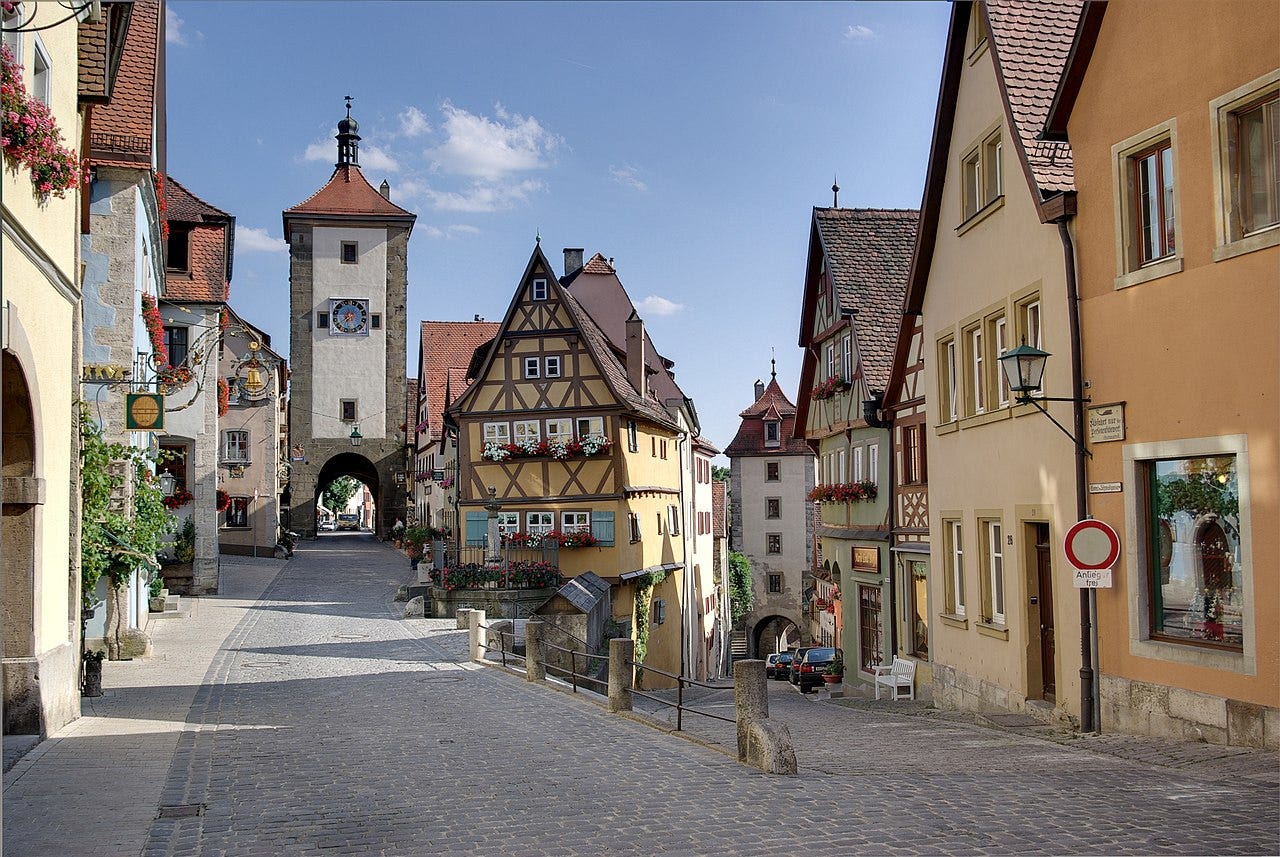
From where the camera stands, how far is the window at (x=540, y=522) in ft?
98.5

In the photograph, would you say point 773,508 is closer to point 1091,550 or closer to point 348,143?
point 348,143

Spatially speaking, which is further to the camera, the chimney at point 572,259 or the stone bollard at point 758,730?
the chimney at point 572,259

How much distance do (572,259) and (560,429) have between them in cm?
1846

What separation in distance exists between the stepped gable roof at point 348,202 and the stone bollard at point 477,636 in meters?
38.5

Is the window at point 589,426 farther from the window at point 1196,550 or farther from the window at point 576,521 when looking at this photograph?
the window at point 1196,550

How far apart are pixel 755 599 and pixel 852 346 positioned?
107 ft

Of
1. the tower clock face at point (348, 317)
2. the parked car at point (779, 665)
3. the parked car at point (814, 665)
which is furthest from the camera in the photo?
the tower clock face at point (348, 317)

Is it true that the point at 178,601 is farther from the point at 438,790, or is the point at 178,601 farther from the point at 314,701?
the point at 438,790

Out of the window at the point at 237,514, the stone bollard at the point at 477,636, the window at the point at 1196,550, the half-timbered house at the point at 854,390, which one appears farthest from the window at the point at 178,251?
the window at the point at 1196,550

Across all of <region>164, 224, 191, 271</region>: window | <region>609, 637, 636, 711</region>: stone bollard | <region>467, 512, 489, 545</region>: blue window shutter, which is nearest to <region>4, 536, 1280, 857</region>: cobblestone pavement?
<region>609, 637, 636, 711</region>: stone bollard

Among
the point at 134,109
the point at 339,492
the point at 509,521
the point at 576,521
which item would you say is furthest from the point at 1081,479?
the point at 339,492

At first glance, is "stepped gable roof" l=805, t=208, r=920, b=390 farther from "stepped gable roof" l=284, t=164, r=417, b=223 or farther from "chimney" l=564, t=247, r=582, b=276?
"stepped gable roof" l=284, t=164, r=417, b=223

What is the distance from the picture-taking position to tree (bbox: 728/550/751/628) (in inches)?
2137

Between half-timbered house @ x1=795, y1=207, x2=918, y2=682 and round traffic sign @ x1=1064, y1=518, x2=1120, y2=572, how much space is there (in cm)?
1021
